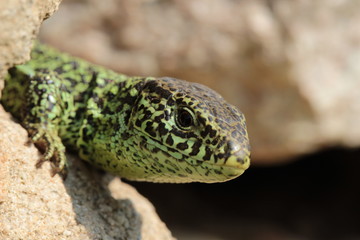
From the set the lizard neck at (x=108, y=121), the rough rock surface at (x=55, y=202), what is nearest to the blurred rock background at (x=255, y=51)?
the lizard neck at (x=108, y=121)

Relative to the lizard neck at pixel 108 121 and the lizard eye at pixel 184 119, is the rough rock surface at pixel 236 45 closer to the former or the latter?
the lizard neck at pixel 108 121

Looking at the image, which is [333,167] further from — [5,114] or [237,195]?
[5,114]

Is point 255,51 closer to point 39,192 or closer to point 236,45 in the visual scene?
point 236,45

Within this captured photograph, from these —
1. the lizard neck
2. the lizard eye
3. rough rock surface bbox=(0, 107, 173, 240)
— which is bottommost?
rough rock surface bbox=(0, 107, 173, 240)

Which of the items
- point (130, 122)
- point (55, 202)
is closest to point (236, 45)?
point (130, 122)

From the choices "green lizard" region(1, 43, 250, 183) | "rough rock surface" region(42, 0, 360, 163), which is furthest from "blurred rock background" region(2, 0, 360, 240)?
"green lizard" region(1, 43, 250, 183)

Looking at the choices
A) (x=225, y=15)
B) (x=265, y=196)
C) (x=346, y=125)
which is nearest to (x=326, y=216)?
(x=265, y=196)

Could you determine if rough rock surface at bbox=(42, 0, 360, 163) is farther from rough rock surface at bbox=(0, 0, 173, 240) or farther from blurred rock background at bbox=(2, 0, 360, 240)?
rough rock surface at bbox=(0, 0, 173, 240)
